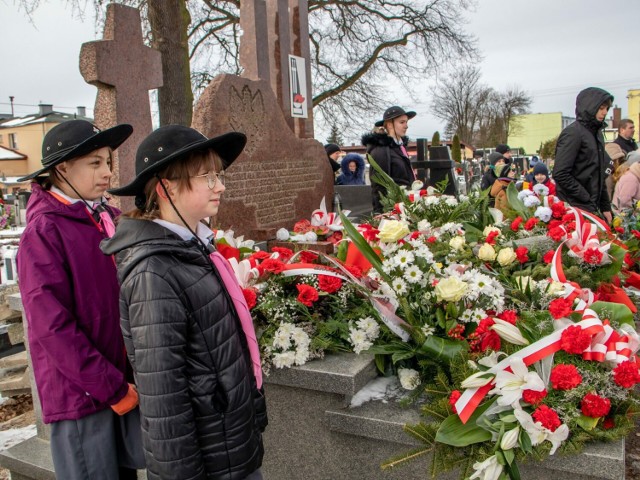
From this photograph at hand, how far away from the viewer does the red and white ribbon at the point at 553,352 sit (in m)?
2.06

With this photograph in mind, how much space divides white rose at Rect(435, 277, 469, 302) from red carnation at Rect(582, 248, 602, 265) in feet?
3.52

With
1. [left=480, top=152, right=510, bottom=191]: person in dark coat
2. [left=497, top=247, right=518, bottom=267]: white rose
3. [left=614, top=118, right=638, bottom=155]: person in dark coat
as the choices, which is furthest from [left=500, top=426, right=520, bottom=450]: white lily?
[left=480, top=152, right=510, bottom=191]: person in dark coat

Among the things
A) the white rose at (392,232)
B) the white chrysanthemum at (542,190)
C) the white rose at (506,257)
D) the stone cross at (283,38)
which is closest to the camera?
the white rose at (392,232)

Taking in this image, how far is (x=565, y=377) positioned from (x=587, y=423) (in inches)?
6.7

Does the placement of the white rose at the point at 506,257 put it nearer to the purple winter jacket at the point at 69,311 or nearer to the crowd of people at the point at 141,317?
the crowd of people at the point at 141,317

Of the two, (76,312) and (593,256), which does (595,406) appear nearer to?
(593,256)

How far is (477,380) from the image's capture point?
206 cm

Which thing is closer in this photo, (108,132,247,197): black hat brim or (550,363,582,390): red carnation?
(108,132,247,197): black hat brim

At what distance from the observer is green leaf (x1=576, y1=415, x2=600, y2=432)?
1.97 m

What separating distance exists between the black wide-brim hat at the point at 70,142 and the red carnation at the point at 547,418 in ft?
6.12

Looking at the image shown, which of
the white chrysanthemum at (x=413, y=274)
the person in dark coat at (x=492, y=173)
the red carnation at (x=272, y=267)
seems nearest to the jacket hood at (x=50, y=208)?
the red carnation at (x=272, y=267)

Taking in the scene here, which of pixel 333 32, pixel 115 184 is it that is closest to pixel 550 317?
pixel 115 184

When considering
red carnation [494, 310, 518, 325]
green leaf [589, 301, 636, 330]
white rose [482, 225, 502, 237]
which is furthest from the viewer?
white rose [482, 225, 502, 237]

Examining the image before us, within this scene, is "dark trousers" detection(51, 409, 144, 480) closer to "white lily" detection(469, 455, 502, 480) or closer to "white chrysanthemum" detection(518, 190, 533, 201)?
"white lily" detection(469, 455, 502, 480)
